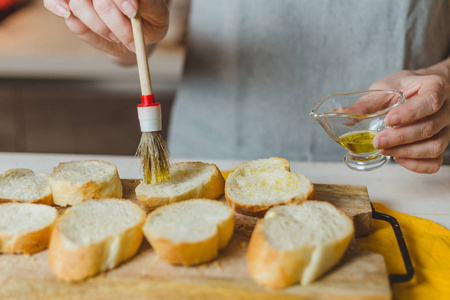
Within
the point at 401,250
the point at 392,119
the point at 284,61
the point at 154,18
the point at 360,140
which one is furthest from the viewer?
the point at 284,61

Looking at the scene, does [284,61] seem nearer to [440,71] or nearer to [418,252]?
[440,71]

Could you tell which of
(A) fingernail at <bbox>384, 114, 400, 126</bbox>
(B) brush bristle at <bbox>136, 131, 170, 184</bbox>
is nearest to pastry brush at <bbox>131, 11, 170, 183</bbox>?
(B) brush bristle at <bbox>136, 131, 170, 184</bbox>

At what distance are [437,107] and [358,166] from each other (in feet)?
1.06

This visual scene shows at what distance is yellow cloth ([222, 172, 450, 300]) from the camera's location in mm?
1174

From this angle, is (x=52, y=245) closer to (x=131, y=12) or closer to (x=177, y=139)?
(x=131, y=12)

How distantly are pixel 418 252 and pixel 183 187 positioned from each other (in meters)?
0.79

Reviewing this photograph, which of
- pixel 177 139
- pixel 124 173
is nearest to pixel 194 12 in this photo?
pixel 177 139

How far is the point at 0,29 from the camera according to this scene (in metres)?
4.12

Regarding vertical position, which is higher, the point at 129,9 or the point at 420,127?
the point at 129,9

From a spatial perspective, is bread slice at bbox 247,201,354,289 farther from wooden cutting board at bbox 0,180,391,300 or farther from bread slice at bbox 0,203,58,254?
bread slice at bbox 0,203,58,254

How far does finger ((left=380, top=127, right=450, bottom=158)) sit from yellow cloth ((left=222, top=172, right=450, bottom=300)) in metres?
0.23

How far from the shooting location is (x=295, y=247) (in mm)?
1060

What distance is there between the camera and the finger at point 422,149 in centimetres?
150

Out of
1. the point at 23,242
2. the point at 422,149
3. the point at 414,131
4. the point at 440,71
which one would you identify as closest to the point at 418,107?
the point at 414,131
